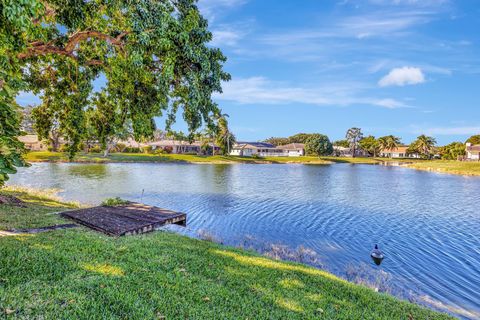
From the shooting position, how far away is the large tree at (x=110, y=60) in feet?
16.4

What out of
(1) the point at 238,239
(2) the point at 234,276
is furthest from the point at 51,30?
(1) the point at 238,239

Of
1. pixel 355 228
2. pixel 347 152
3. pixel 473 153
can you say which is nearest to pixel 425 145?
pixel 473 153

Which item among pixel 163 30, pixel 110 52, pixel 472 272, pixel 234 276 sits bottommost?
pixel 472 272

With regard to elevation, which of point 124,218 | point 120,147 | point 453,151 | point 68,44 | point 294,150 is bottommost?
point 124,218

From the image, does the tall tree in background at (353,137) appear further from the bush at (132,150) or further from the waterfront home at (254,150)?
the bush at (132,150)

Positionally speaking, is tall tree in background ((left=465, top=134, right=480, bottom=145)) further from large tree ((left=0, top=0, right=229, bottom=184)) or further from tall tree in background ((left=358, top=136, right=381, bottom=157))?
large tree ((left=0, top=0, right=229, bottom=184))

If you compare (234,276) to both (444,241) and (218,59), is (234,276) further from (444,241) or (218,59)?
(444,241)

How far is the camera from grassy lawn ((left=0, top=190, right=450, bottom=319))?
4492 millimetres

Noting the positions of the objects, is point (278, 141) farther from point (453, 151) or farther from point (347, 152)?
point (453, 151)

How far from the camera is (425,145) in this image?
11762 cm

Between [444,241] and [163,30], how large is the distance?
56.8 feet

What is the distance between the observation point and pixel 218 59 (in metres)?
9.95

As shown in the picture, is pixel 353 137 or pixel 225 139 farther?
pixel 353 137

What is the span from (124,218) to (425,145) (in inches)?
5366
